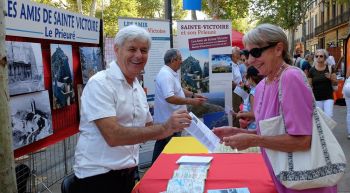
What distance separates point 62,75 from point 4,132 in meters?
2.30

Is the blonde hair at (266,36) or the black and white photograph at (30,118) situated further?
the black and white photograph at (30,118)

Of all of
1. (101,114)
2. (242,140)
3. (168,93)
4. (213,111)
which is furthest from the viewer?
(213,111)

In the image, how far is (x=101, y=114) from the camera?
6.95 feet

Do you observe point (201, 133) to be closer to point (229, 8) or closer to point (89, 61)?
point (89, 61)

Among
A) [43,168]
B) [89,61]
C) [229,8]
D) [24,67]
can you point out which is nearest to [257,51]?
[24,67]

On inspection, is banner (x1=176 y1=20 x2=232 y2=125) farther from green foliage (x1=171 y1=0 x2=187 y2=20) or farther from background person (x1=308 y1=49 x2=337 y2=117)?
green foliage (x1=171 y1=0 x2=187 y2=20)

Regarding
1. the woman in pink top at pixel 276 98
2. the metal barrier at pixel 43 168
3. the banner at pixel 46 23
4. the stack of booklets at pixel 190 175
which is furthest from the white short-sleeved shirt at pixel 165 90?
the woman in pink top at pixel 276 98

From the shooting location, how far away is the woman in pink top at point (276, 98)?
194cm

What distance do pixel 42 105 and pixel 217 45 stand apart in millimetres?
4562

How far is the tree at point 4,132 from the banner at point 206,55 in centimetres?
548

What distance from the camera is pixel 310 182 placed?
1.96 meters

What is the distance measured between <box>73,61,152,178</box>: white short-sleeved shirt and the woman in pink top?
595 mm

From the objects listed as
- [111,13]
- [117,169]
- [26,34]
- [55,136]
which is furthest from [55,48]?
[111,13]

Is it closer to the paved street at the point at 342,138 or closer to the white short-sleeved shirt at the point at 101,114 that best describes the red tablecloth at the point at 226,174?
the white short-sleeved shirt at the point at 101,114
